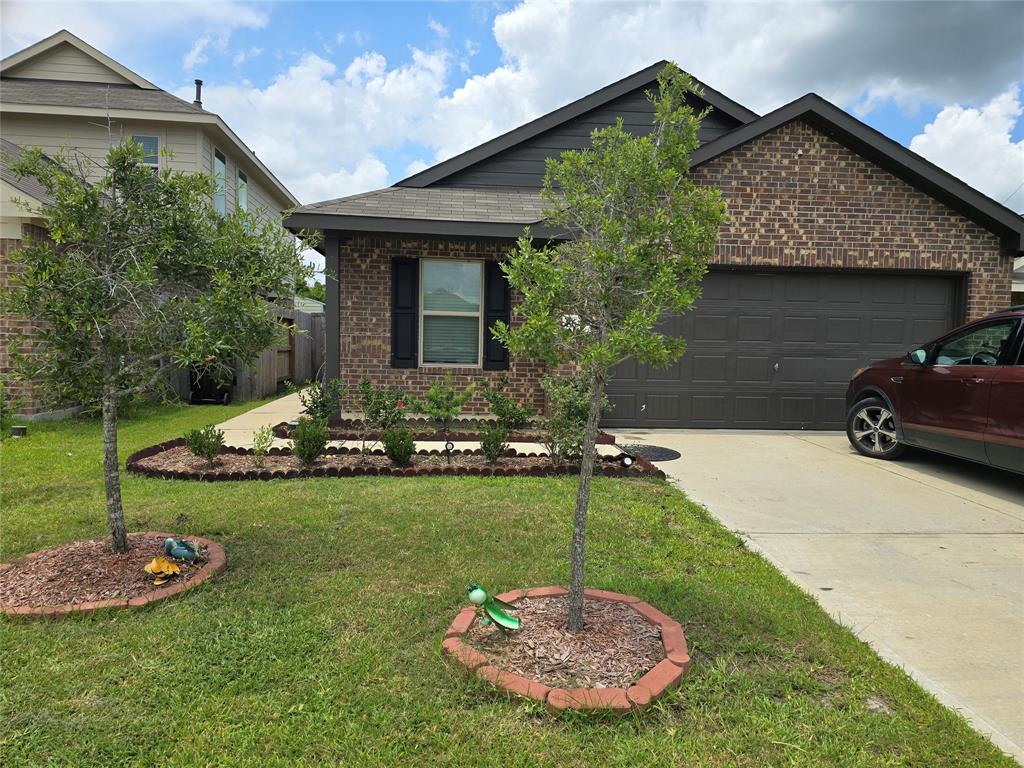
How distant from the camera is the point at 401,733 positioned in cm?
248

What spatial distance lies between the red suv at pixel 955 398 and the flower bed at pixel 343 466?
9.76ft

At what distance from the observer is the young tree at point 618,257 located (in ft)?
9.70

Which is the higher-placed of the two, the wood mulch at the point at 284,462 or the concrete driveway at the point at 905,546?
the wood mulch at the point at 284,462

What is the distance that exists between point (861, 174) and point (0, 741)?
10.7 meters

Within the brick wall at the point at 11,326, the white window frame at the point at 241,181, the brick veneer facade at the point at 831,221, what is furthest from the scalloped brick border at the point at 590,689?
the white window frame at the point at 241,181

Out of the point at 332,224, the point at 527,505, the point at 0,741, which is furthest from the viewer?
the point at 332,224

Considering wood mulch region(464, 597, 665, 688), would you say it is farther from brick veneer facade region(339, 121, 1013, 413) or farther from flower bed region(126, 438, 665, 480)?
brick veneer facade region(339, 121, 1013, 413)

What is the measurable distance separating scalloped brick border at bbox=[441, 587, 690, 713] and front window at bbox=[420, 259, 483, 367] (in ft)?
21.9

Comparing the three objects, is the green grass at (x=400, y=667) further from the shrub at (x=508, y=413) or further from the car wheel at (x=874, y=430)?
the car wheel at (x=874, y=430)

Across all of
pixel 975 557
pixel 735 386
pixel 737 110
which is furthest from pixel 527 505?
pixel 737 110

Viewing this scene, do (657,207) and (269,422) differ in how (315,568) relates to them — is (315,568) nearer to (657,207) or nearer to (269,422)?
(657,207)

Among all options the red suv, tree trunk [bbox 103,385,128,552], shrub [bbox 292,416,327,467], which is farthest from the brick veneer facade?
tree trunk [bbox 103,385,128,552]

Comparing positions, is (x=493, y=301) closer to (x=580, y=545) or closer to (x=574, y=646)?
(x=580, y=545)

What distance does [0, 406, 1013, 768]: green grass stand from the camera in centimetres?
242
